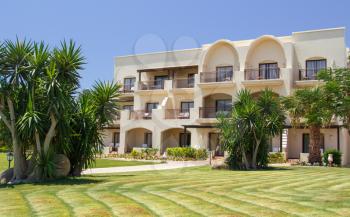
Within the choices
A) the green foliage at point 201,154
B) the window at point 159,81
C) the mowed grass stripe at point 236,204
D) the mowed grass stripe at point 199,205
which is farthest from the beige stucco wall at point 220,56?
the mowed grass stripe at point 199,205

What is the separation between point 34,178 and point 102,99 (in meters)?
4.17

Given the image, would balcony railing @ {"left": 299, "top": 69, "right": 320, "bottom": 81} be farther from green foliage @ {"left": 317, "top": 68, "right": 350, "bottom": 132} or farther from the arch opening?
the arch opening

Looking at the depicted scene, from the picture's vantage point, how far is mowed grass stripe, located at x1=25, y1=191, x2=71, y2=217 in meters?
8.14

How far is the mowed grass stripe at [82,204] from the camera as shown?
8047mm

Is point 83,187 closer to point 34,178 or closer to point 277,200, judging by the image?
point 34,178

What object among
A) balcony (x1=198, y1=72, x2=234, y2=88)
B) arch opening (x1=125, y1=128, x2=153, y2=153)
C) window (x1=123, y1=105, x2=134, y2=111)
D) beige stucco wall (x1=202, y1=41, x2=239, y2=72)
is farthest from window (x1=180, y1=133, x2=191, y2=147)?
window (x1=123, y1=105, x2=134, y2=111)

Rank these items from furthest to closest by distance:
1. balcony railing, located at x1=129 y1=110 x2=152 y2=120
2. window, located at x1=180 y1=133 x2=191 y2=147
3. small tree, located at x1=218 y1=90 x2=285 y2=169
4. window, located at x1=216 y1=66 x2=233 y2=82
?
balcony railing, located at x1=129 y1=110 x2=152 y2=120, window, located at x1=180 y1=133 x2=191 y2=147, window, located at x1=216 y1=66 x2=233 y2=82, small tree, located at x1=218 y1=90 x2=285 y2=169

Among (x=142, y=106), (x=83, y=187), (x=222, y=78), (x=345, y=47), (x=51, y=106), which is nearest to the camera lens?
(x=83, y=187)

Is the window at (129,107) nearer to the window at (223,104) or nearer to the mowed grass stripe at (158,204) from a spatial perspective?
the window at (223,104)

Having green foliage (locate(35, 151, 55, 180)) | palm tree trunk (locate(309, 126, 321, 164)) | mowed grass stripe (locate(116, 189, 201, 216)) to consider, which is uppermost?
palm tree trunk (locate(309, 126, 321, 164))

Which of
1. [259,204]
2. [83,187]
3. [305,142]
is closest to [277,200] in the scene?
[259,204]

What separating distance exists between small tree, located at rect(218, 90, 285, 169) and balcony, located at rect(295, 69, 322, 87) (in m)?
11.2

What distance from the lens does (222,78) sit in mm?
38219

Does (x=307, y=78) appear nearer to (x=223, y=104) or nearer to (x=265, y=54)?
(x=265, y=54)
